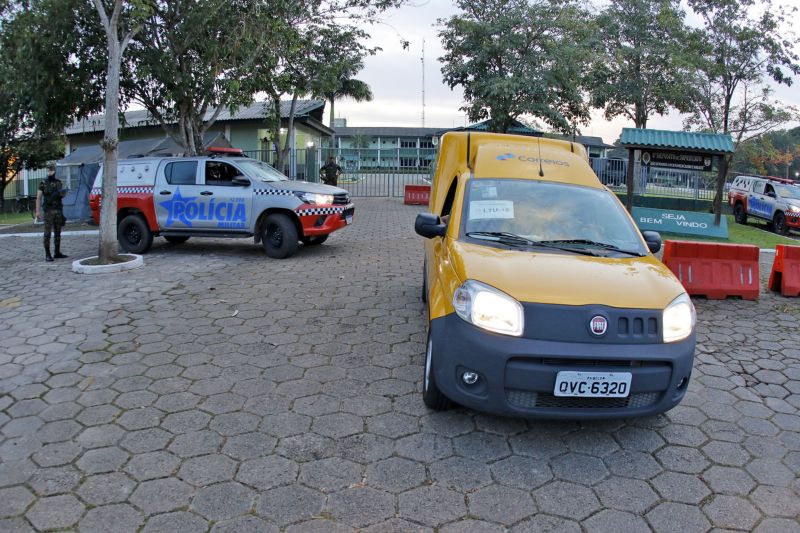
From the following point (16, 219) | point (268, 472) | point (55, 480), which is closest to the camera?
point (55, 480)

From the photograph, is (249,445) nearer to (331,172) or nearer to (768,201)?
(331,172)

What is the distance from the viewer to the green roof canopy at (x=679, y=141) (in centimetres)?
1411

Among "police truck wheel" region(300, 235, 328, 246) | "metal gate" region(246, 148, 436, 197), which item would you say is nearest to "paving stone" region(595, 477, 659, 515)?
"police truck wheel" region(300, 235, 328, 246)

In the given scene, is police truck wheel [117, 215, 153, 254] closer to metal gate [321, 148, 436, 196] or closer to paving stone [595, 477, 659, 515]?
paving stone [595, 477, 659, 515]

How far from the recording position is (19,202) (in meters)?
28.3

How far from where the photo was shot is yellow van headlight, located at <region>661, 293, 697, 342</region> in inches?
128

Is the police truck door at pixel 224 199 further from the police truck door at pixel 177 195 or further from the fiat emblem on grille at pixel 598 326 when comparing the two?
the fiat emblem on grille at pixel 598 326

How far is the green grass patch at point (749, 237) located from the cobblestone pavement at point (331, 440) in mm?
9325

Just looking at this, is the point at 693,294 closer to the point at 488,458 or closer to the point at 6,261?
the point at 488,458

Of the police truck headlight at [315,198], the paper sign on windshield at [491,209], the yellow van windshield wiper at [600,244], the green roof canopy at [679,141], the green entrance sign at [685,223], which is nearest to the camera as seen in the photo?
the yellow van windshield wiper at [600,244]

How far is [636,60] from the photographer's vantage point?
79.5 ft

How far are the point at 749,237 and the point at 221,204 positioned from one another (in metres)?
14.1

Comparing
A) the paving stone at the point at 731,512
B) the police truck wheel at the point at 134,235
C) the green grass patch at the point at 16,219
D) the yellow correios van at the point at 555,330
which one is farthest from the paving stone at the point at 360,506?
the green grass patch at the point at 16,219

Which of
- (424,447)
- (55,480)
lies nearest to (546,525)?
(424,447)
